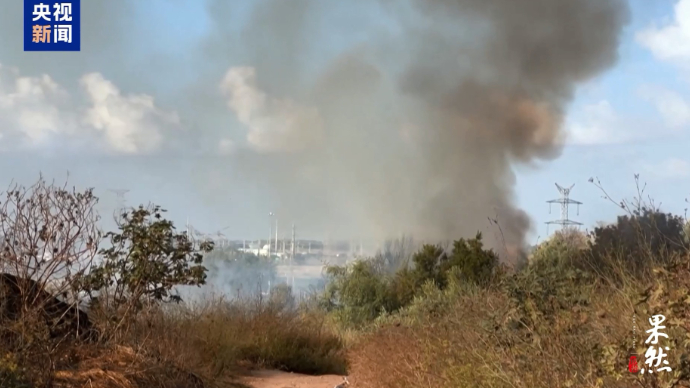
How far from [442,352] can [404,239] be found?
68.4 ft

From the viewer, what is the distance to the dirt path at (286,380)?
11.5 m

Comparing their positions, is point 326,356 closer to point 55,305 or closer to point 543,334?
point 55,305

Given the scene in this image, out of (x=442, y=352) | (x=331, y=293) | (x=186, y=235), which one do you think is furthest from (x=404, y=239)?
(x=442, y=352)

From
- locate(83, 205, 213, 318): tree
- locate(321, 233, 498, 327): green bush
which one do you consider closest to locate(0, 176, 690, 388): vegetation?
locate(83, 205, 213, 318): tree

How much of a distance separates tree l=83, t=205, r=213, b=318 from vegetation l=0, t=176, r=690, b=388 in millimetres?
15

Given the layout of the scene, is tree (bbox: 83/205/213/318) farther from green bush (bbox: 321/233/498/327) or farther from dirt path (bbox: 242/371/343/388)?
green bush (bbox: 321/233/498/327)

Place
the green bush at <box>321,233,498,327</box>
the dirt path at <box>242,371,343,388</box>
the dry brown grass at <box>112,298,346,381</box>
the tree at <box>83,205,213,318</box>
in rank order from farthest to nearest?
the green bush at <box>321,233,498,327</box>, the dry brown grass at <box>112,298,346,381</box>, the dirt path at <box>242,371,343,388</box>, the tree at <box>83,205,213,318</box>

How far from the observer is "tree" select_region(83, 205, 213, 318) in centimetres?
916

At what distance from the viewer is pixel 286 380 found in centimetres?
1212

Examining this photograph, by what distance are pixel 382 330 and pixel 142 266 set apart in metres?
3.13

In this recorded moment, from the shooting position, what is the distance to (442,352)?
747cm

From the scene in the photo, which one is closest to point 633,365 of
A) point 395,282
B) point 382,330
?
point 382,330

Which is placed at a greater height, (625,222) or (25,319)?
(625,222)

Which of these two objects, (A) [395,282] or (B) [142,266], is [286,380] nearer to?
(B) [142,266]
